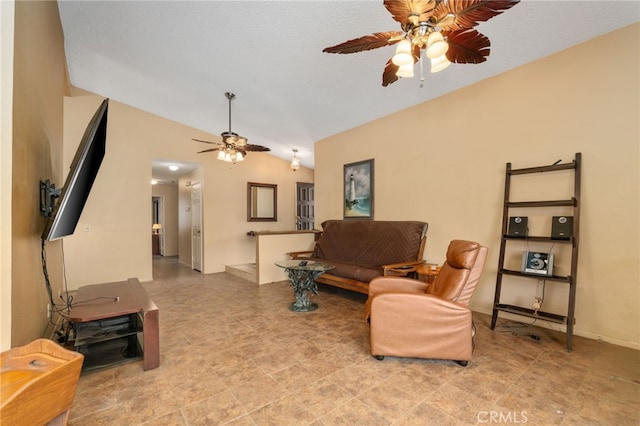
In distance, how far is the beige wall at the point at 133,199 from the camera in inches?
184

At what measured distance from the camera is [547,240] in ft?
8.89

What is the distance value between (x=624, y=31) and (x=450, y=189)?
2021 mm

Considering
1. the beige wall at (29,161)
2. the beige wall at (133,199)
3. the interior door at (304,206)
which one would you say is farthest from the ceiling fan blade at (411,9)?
the interior door at (304,206)

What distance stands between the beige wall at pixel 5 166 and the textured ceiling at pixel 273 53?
1.78 metres

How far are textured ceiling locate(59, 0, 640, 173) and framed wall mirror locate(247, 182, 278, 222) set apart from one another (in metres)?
2.00

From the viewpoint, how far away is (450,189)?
3666 mm

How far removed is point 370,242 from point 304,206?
359cm

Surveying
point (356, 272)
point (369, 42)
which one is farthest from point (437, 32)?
point (356, 272)

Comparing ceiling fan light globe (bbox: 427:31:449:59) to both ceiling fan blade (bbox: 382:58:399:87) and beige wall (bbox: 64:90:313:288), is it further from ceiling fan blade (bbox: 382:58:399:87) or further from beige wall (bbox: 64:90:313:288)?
beige wall (bbox: 64:90:313:288)

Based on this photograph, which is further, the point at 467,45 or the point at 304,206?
the point at 304,206

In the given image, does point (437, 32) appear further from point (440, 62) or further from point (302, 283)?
point (302, 283)

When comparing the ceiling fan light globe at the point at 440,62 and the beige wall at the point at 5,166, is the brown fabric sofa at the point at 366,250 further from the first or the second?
the beige wall at the point at 5,166

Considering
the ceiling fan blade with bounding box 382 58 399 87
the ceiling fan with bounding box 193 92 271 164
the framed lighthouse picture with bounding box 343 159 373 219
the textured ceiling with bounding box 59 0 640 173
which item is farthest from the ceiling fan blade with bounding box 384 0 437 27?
the framed lighthouse picture with bounding box 343 159 373 219

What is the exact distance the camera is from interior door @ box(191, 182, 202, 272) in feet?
20.2
